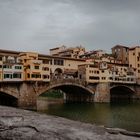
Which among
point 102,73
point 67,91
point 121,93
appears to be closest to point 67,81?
point 102,73

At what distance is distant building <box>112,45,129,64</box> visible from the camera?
88.5m

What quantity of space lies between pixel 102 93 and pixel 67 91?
9.57 m

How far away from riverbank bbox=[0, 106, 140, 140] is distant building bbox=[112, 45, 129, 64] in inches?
3281

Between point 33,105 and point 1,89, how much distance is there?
19.2 ft

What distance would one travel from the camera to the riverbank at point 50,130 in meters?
4.26

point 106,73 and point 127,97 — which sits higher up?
point 106,73

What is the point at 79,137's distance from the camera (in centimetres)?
416

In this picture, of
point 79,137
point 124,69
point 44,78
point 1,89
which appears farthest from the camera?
point 124,69

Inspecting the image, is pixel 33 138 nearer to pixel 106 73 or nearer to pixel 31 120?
pixel 31 120

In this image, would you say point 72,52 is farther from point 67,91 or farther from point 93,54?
point 67,91

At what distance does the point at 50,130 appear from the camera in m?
4.46

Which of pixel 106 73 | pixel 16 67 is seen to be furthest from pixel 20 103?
pixel 106 73

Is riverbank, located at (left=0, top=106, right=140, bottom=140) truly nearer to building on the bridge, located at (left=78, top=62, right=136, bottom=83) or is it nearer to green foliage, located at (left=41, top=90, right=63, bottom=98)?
building on the bridge, located at (left=78, top=62, right=136, bottom=83)

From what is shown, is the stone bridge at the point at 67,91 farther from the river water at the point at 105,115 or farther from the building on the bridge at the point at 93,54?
the building on the bridge at the point at 93,54
